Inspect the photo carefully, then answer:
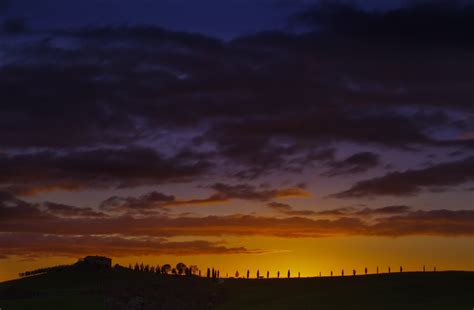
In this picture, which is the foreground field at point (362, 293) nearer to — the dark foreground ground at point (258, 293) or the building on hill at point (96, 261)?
the dark foreground ground at point (258, 293)

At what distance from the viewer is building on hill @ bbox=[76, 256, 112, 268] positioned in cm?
14650

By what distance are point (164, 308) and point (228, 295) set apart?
13145 mm

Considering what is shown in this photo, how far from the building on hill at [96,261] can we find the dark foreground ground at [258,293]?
19609 millimetres

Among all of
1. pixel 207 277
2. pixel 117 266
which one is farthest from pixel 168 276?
pixel 117 266

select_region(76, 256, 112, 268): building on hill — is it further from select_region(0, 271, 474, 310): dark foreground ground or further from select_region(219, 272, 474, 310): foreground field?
select_region(219, 272, 474, 310): foreground field

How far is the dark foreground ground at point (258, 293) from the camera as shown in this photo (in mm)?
87125

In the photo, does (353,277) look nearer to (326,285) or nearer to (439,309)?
(326,285)

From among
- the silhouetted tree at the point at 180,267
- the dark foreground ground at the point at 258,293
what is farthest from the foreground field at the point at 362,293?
the silhouetted tree at the point at 180,267

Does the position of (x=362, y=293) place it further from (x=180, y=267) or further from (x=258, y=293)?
(x=180, y=267)

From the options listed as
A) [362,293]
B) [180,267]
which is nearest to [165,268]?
[180,267]

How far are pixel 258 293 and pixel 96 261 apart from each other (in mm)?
53950

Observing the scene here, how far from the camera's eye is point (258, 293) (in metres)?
105

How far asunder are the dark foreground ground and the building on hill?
19.6 meters

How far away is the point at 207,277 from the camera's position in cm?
13150
